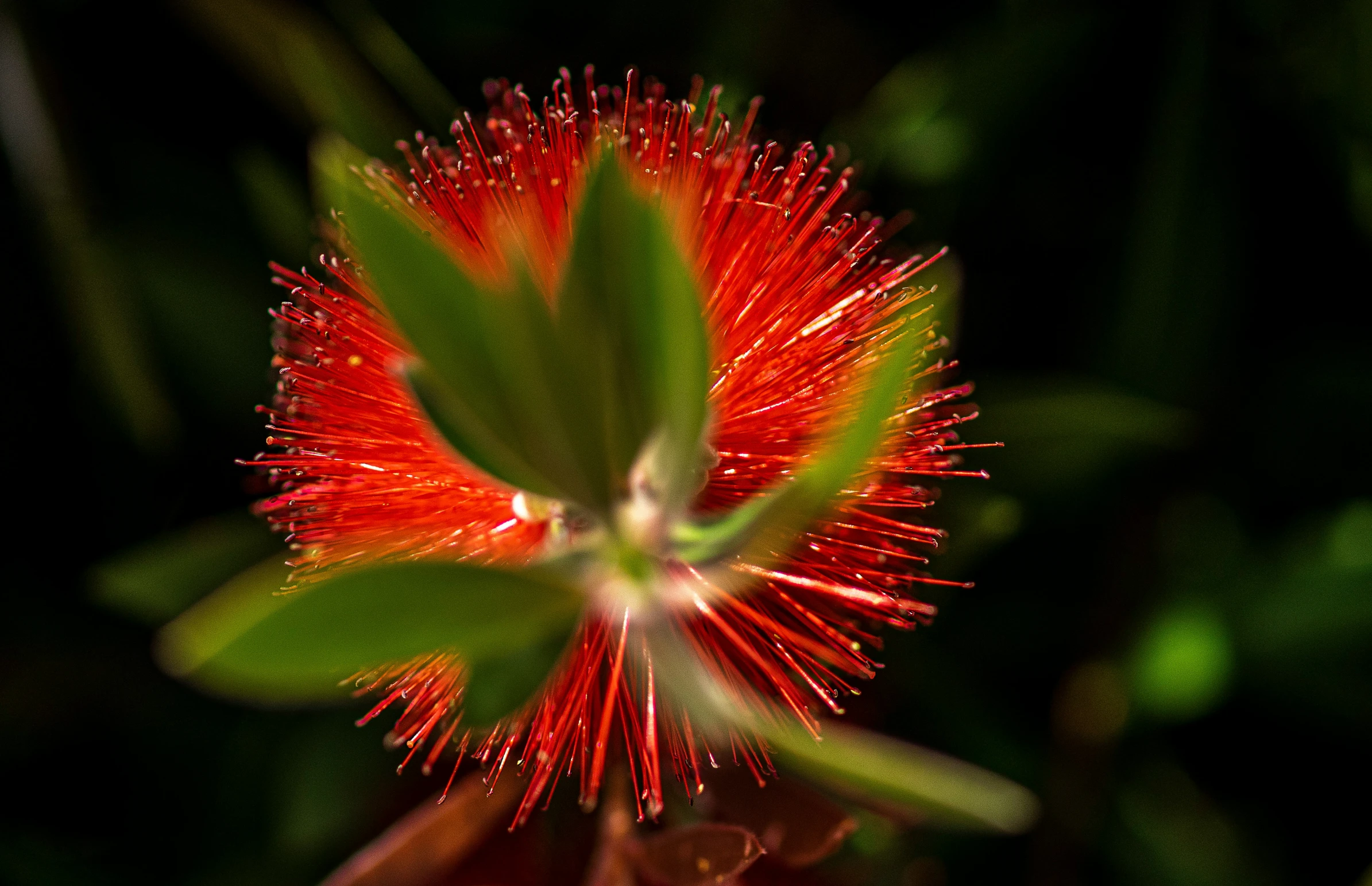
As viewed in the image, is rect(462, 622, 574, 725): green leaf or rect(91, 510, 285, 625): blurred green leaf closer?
rect(462, 622, 574, 725): green leaf

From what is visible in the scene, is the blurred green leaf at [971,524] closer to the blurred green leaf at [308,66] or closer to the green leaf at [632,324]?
the green leaf at [632,324]

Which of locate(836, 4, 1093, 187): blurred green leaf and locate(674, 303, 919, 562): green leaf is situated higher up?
locate(836, 4, 1093, 187): blurred green leaf

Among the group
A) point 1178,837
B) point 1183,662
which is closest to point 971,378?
point 1183,662

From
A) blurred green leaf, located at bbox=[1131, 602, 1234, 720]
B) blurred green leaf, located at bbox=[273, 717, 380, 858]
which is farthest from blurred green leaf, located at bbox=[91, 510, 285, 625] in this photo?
blurred green leaf, located at bbox=[1131, 602, 1234, 720]

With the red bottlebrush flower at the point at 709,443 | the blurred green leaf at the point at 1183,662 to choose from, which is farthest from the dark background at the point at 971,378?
the red bottlebrush flower at the point at 709,443

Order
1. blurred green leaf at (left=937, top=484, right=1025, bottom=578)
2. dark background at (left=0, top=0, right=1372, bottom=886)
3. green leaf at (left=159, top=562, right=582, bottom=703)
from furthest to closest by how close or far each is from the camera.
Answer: dark background at (left=0, top=0, right=1372, bottom=886) → blurred green leaf at (left=937, top=484, right=1025, bottom=578) → green leaf at (left=159, top=562, right=582, bottom=703)

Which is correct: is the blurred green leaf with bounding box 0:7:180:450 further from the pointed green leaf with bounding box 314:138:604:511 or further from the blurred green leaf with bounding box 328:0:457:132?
the pointed green leaf with bounding box 314:138:604:511
